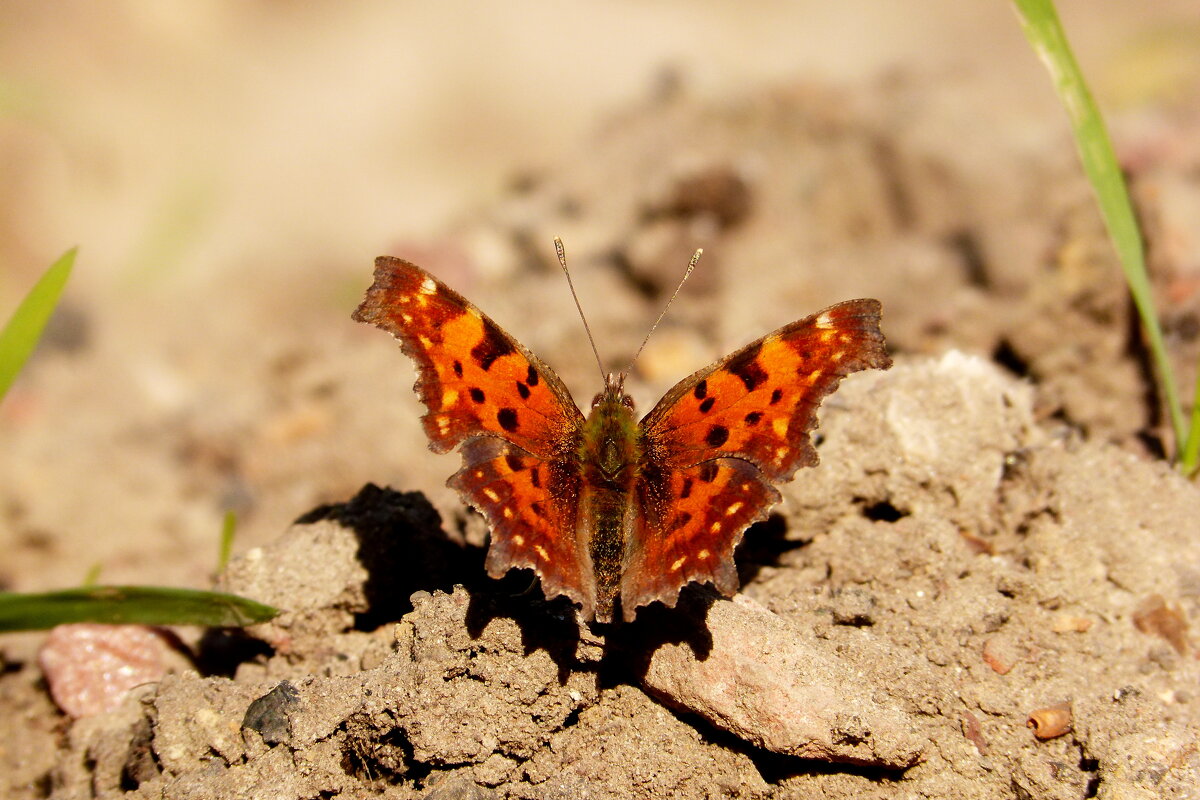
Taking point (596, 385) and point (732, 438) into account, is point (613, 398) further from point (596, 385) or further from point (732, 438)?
point (596, 385)

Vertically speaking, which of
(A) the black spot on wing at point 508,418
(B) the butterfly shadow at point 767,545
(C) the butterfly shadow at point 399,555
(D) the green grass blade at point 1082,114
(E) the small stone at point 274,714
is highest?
(D) the green grass blade at point 1082,114

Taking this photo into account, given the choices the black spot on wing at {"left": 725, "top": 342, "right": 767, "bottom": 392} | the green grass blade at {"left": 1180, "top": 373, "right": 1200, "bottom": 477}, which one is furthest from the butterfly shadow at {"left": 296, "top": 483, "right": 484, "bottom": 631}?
the green grass blade at {"left": 1180, "top": 373, "right": 1200, "bottom": 477}

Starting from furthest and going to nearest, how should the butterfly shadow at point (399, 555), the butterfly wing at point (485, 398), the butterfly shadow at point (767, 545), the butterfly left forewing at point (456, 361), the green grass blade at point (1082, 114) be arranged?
the green grass blade at point (1082, 114) < the butterfly shadow at point (767, 545) < the butterfly shadow at point (399, 555) < the butterfly left forewing at point (456, 361) < the butterfly wing at point (485, 398)

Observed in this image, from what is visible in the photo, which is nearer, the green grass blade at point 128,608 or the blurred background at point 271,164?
the green grass blade at point 128,608

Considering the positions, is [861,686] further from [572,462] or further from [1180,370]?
[1180,370]

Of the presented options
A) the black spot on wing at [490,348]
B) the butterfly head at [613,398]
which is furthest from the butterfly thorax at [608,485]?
the black spot on wing at [490,348]

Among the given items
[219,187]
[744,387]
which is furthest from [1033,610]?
[219,187]

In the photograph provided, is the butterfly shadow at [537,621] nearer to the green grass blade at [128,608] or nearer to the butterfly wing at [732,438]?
the butterfly wing at [732,438]
